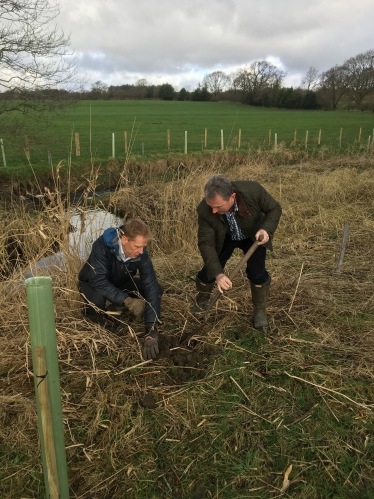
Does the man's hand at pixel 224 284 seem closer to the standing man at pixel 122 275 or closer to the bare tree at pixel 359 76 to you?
the standing man at pixel 122 275

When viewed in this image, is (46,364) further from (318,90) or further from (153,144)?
(318,90)

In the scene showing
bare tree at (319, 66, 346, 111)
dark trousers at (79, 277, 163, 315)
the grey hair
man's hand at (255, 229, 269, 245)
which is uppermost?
bare tree at (319, 66, 346, 111)

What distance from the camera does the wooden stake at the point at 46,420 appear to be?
1.35 metres

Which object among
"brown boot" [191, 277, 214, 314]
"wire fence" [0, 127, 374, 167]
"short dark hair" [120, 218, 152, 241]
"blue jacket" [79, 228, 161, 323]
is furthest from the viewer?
"wire fence" [0, 127, 374, 167]

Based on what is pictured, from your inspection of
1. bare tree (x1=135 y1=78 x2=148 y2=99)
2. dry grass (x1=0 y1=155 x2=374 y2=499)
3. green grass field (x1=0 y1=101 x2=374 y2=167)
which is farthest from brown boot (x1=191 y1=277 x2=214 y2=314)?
bare tree (x1=135 y1=78 x2=148 y2=99)

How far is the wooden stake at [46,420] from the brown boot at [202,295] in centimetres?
219

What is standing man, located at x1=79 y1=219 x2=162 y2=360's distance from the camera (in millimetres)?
2951

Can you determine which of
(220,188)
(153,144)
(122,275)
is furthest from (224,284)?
(153,144)

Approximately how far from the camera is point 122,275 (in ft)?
11.1

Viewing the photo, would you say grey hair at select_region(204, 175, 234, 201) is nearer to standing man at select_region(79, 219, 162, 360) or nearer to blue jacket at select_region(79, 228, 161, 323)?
standing man at select_region(79, 219, 162, 360)

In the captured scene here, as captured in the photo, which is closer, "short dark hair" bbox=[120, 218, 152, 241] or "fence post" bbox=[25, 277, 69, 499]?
"fence post" bbox=[25, 277, 69, 499]

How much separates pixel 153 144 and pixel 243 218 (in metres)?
18.1

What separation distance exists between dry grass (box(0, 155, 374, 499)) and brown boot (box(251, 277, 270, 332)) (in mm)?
106

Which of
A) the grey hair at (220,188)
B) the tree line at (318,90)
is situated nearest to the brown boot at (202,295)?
the grey hair at (220,188)
